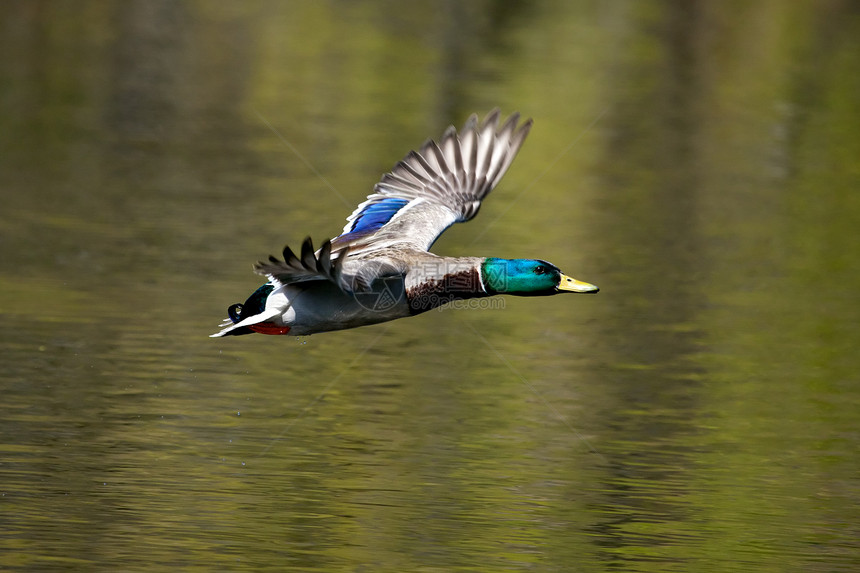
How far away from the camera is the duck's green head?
1004 centimetres

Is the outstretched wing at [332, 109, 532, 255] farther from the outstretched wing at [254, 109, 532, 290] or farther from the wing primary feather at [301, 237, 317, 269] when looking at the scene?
the wing primary feather at [301, 237, 317, 269]

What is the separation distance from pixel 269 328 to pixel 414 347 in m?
5.24

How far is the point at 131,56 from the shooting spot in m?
33.3

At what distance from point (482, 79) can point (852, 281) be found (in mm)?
15283

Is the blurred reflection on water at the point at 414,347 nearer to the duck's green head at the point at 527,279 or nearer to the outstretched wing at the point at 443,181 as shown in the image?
the duck's green head at the point at 527,279

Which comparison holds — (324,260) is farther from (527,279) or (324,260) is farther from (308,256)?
(527,279)

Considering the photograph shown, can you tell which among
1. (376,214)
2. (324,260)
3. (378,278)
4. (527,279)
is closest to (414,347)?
(376,214)

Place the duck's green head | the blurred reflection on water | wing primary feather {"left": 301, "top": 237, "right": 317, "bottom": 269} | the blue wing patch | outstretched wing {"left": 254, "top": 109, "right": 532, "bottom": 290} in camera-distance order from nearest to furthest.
Result: wing primary feather {"left": 301, "top": 237, "right": 317, "bottom": 269}, the duck's green head, the blurred reflection on water, outstretched wing {"left": 254, "top": 109, "right": 532, "bottom": 290}, the blue wing patch

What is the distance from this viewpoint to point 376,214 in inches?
454

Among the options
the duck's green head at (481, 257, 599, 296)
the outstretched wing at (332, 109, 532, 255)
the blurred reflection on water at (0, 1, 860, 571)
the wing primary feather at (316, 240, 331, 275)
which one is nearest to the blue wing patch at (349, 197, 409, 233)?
the outstretched wing at (332, 109, 532, 255)

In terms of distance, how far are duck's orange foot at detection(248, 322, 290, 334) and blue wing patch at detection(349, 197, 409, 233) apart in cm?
156

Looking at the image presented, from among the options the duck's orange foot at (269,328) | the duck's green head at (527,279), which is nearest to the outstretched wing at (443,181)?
the duck's green head at (527,279)

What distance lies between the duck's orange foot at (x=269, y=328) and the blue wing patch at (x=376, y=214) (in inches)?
61.5

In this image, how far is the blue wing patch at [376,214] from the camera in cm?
1131
